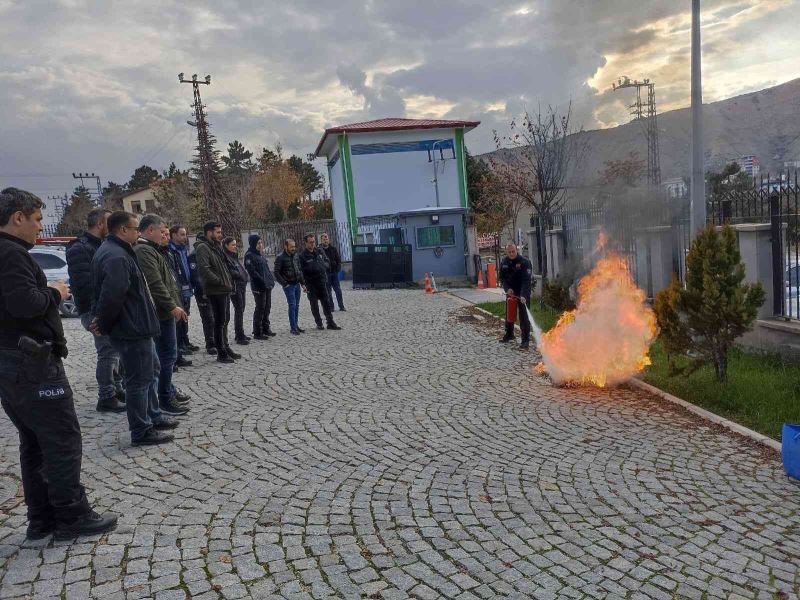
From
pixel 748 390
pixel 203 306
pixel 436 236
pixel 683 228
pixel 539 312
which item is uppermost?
pixel 436 236

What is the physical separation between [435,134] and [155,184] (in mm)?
37997

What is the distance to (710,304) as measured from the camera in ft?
21.0

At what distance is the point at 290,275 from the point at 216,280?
2.86 metres

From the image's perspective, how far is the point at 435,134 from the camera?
30.3 metres

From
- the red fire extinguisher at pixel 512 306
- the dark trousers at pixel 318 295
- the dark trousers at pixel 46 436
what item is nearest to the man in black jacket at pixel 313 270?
the dark trousers at pixel 318 295

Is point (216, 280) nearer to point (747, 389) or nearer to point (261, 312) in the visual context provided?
point (261, 312)

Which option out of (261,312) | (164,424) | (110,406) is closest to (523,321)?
(261,312)

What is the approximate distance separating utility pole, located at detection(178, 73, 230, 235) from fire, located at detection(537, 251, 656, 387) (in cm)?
3371

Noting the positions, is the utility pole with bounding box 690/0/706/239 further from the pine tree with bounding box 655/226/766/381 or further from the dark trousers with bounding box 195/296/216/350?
the dark trousers with bounding box 195/296/216/350

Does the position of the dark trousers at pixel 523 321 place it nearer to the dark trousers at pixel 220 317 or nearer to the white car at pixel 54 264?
the dark trousers at pixel 220 317

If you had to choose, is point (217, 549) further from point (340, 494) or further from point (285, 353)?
point (285, 353)

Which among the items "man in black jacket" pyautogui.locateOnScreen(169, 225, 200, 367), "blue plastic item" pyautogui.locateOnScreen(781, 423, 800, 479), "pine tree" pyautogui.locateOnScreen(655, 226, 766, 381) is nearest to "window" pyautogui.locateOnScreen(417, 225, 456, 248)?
"man in black jacket" pyautogui.locateOnScreen(169, 225, 200, 367)

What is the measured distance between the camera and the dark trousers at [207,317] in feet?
30.7

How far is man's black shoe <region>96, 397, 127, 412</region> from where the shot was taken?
21.2ft
